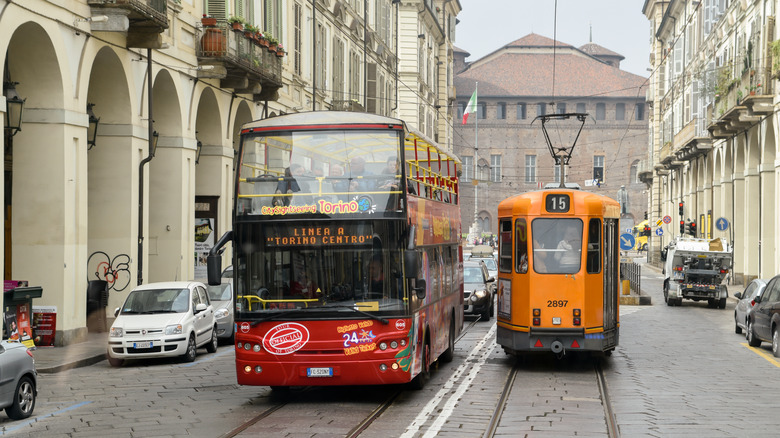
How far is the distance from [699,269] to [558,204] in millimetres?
19499

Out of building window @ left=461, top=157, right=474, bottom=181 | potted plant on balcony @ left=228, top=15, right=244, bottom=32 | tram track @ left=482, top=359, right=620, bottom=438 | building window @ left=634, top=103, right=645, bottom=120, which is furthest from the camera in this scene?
building window @ left=634, top=103, right=645, bottom=120

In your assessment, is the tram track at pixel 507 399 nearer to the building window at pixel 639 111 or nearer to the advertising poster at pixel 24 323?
the advertising poster at pixel 24 323

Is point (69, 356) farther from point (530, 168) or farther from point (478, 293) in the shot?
point (530, 168)

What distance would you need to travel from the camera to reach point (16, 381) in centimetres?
1221

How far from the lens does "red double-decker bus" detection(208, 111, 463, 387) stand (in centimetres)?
1285

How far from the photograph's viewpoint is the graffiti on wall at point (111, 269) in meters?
24.2


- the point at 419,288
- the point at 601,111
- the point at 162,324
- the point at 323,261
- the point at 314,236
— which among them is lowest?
the point at 162,324

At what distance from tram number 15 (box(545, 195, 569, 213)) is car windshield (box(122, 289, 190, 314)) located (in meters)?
6.91

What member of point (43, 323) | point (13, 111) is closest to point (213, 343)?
point (43, 323)

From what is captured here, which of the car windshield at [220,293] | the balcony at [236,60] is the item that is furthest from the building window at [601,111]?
the car windshield at [220,293]

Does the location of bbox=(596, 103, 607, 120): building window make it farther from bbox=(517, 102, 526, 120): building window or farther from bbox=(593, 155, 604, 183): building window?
bbox=(517, 102, 526, 120): building window

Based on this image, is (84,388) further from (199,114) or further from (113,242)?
(199,114)

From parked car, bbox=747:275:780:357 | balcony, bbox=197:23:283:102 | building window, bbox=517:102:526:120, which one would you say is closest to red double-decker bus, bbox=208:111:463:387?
parked car, bbox=747:275:780:357

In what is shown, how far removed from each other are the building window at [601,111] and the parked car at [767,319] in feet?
279
